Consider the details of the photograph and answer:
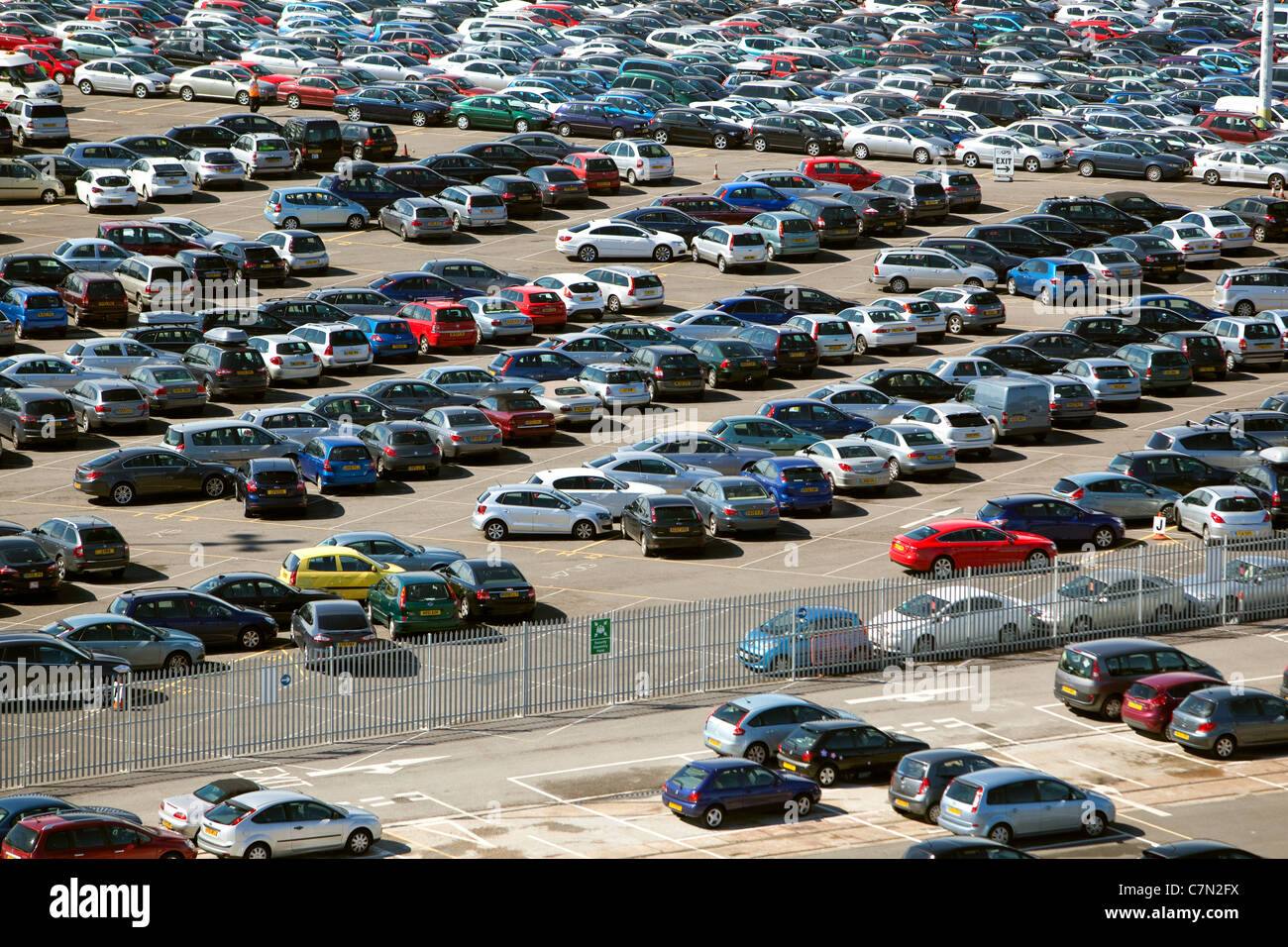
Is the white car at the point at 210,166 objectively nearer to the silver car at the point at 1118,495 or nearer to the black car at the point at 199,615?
the black car at the point at 199,615

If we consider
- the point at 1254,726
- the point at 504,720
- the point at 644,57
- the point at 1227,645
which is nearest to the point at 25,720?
the point at 504,720

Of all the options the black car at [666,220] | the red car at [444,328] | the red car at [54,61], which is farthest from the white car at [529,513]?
the red car at [54,61]

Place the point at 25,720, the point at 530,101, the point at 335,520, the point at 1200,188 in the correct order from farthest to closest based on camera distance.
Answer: the point at 530,101 → the point at 1200,188 → the point at 335,520 → the point at 25,720

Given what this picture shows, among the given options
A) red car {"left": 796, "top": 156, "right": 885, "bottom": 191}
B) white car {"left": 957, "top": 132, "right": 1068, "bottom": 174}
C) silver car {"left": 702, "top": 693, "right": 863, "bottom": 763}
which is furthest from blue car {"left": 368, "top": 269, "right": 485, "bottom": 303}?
silver car {"left": 702, "top": 693, "right": 863, "bottom": 763}

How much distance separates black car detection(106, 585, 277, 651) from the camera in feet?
106

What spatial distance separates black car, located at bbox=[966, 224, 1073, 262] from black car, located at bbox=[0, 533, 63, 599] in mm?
35350

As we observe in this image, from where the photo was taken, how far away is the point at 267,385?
157 ft

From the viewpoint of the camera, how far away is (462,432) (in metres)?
43.5

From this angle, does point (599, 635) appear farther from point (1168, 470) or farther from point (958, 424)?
point (1168, 470)

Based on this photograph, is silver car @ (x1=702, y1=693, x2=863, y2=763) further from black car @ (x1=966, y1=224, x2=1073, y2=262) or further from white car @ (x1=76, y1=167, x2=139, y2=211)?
white car @ (x1=76, y1=167, x2=139, y2=211)

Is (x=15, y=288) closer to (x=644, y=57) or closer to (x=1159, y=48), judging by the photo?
(x=644, y=57)

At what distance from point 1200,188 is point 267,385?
39755mm

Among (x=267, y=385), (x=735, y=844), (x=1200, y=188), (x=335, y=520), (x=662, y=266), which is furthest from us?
(x=1200, y=188)

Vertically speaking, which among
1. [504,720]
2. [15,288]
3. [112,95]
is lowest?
[504,720]
